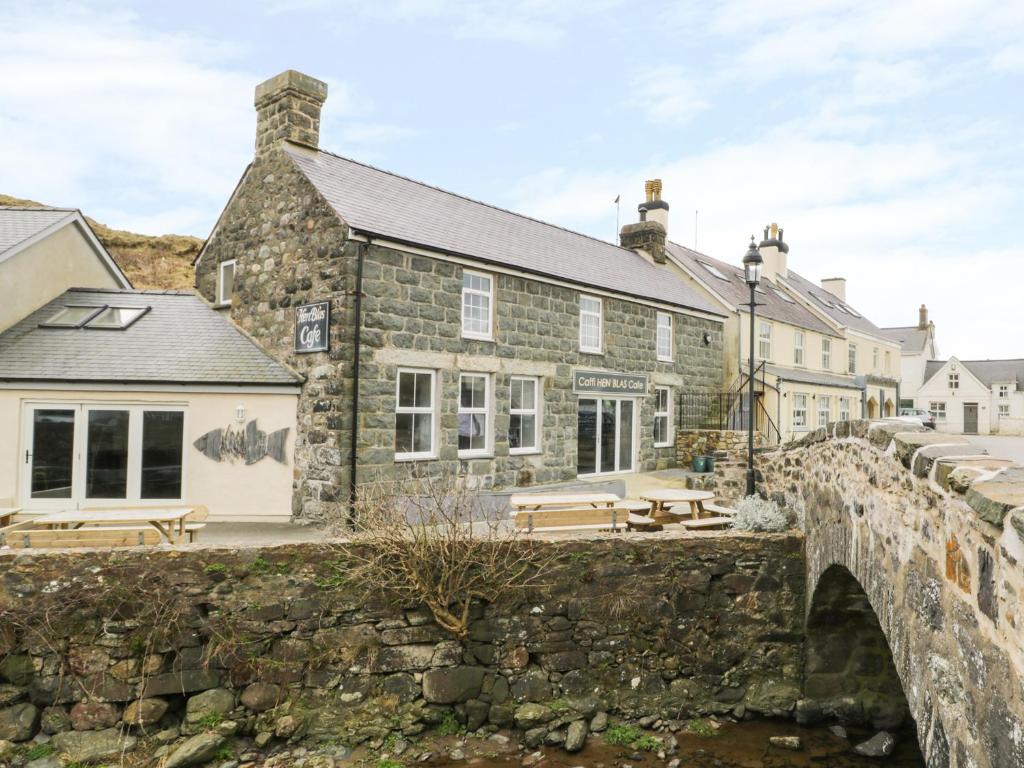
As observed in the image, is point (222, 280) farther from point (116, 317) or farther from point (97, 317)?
point (97, 317)

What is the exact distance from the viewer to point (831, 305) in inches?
1258

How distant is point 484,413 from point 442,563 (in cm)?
571

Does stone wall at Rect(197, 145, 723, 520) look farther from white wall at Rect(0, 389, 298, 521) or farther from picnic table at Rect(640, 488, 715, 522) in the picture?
picnic table at Rect(640, 488, 715, 522)

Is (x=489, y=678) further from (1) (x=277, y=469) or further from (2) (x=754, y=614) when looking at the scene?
(1) (x=277, y=469)

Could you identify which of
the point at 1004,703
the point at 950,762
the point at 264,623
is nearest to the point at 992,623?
the point at 1004,703

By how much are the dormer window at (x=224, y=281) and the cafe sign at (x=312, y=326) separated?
2702mm

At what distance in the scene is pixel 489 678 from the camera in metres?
8.02

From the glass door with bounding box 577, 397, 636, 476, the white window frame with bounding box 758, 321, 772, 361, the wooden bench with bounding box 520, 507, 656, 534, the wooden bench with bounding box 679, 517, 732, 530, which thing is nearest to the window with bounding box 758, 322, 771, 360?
the white window frame with bounding box 758, 321, 772, 361

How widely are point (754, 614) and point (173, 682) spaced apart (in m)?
6.59

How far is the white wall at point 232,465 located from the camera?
38.2 ft

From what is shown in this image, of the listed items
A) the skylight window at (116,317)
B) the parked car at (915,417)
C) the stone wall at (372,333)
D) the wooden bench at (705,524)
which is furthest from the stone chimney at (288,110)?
the parked car at (915,417)

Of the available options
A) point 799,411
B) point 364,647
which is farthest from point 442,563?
point 799,411

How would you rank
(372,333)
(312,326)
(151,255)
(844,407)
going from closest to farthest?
1. (372,333)
2. (312,326)
3. (844,407)
4. (151,255)

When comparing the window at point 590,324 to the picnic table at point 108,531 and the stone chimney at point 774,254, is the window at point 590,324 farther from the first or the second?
the stone chimney at point 774,254
